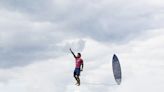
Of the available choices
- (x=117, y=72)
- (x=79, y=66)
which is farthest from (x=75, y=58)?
(x=117, y=72)

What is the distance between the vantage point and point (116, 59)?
9250cm

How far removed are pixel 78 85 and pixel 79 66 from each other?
12.5 ft

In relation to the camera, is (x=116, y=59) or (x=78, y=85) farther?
(x=116, y=59)

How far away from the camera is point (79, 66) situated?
68.9 metres

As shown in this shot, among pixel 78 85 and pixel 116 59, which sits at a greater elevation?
pixel 116 59

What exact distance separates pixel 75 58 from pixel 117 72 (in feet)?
80.0

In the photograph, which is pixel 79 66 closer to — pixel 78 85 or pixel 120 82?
pixel 78 85

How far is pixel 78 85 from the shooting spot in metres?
66.8

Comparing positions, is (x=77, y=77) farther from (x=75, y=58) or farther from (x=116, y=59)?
(x=116, y=59)

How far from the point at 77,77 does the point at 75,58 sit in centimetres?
338

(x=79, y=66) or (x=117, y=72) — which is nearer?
(x=79, y=66)

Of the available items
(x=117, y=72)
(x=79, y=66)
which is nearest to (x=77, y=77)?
(x=79, y=66)

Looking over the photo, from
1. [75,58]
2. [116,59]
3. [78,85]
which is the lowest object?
[78,85]

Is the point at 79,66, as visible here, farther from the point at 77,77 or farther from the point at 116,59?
the point at 116,59
